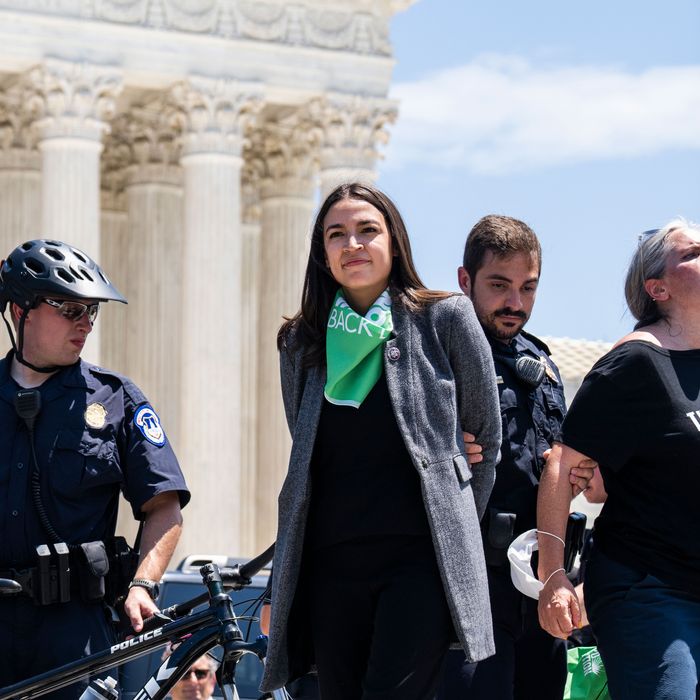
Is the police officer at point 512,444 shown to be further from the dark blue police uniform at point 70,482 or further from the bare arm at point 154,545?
the dark blue police uniform at point 70,482

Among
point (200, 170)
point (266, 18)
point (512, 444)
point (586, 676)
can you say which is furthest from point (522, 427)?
point (266, 18)

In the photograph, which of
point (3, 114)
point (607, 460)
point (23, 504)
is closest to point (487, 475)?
point (607, 460)

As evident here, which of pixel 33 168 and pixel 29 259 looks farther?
pixel 33 168

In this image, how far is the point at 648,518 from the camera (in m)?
6.61

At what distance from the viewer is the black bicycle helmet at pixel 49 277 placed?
7.39 metres

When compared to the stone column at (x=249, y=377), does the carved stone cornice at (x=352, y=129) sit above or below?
above

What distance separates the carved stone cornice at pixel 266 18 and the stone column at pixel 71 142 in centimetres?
106

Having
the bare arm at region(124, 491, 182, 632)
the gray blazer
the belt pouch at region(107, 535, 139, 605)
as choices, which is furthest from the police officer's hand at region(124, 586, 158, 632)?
the gray blazer

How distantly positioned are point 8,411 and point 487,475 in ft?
6.33

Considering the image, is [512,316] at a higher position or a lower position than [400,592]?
higher

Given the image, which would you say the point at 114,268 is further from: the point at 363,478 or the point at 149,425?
the point at 363,478

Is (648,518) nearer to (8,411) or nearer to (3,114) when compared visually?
(8,411)

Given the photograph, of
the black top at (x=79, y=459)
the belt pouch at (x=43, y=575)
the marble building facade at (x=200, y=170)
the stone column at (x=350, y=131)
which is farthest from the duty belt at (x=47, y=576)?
the stone column at (x=350, y=131)

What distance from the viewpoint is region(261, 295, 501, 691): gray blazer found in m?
6.25
